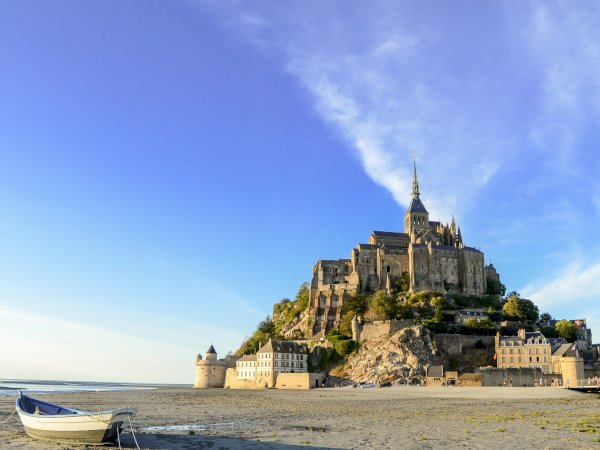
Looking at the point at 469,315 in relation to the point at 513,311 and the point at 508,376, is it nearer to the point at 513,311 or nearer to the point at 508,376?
the point at 513,311

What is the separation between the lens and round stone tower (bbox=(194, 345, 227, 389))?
75.9m

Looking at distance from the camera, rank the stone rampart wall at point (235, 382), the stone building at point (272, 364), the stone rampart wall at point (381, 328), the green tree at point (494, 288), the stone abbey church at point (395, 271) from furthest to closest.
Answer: the green tree at point (494, 288), the stone abbey church at point (395, 271), the stone rampart wall at point (381, 328), the stone rampart wall at point (235, 382), the stone building at point (272, 364)

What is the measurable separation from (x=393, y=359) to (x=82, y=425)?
5226 cm

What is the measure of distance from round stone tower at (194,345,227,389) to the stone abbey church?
1507cm

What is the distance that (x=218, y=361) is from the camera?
77.2m

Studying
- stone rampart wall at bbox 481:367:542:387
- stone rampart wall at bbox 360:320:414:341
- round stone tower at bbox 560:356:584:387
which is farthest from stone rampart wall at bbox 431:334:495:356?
stone rampart wall at bbox 481:367:542:387

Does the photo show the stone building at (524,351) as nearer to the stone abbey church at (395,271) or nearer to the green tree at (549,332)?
the green tree at (549,332)

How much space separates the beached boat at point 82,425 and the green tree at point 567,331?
66688mm

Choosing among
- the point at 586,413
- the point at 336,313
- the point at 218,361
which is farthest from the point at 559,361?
the point at 218,361

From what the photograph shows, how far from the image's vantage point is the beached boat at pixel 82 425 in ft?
54.4

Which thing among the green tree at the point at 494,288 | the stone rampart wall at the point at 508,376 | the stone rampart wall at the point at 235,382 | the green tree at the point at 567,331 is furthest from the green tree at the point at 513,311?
the stone rampart wall at the point at 235,382

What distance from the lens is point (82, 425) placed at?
1686 cm

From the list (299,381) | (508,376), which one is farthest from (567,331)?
(299,381)

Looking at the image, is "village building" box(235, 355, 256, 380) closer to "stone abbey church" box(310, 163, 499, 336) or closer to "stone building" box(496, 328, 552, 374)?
"stone abbey church" box(310, 163, 499, 336)
